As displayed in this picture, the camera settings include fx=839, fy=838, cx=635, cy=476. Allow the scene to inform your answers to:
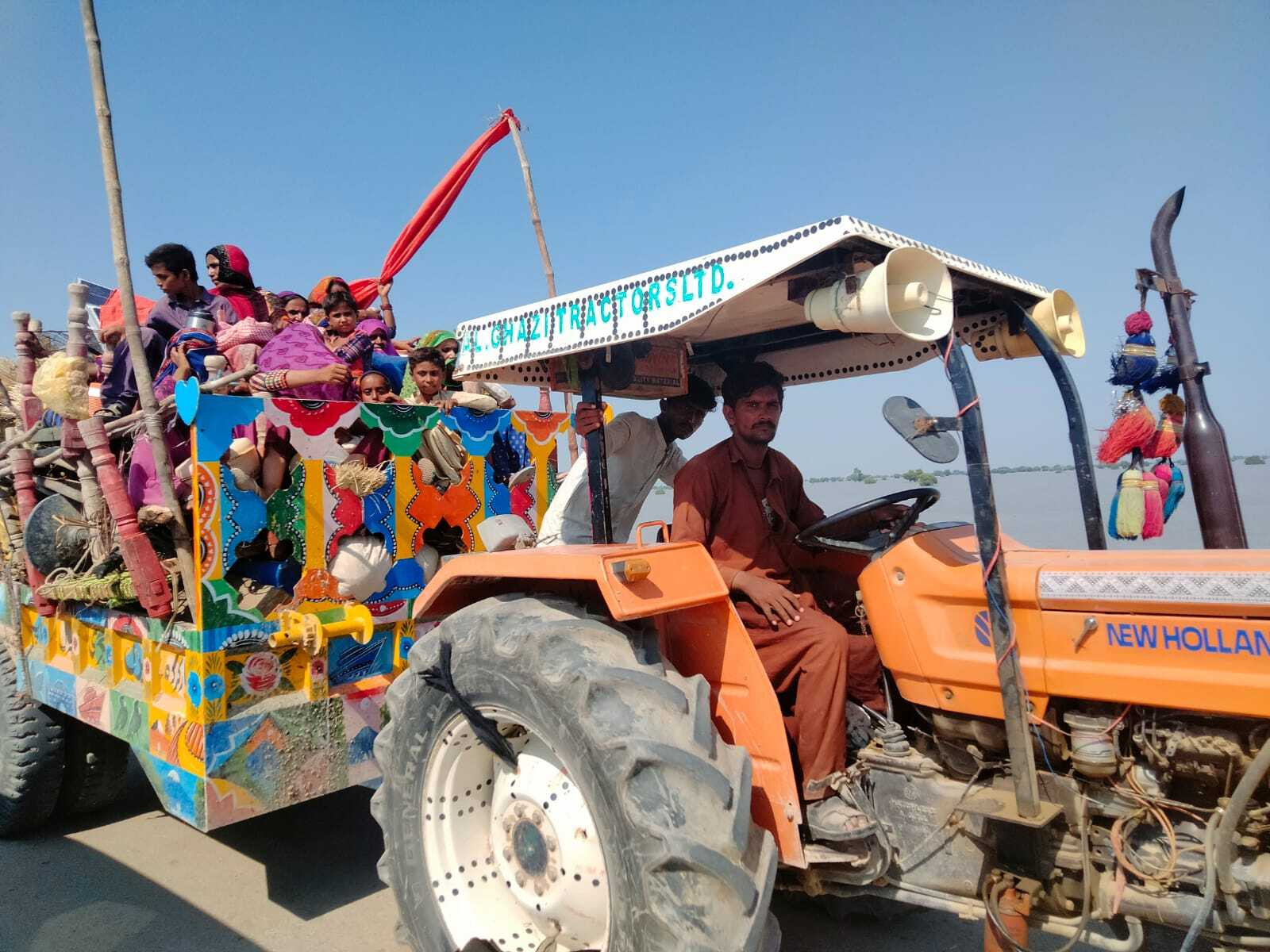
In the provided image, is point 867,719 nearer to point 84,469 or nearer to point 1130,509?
point 1130,509

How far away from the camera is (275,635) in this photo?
3.08 metres

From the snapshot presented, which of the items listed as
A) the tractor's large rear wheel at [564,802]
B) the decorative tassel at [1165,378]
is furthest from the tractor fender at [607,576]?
the decorative tassel at [1165,378]

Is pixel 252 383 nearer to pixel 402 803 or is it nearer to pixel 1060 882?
pixel 402 803

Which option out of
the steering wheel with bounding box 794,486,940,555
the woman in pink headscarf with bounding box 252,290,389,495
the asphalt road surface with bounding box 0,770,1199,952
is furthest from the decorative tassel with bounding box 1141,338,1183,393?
the woman in pink headscarf with bounding box 252,290,389,495

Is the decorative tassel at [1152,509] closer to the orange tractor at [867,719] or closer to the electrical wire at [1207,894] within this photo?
the orange tractor at [867,719]

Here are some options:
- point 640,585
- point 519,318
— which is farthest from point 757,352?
point 640,585

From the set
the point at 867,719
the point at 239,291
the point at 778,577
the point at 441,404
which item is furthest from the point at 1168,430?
the point at 239,291

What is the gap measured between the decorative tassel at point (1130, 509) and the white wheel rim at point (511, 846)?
2.93m

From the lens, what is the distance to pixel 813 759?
228 cm

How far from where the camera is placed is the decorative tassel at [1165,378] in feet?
11.7

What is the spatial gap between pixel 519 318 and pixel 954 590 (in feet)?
4.85

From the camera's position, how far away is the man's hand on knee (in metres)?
2.42

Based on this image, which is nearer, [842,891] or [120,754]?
[842,891]

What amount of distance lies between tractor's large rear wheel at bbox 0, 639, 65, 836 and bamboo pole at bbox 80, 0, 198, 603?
1.62 meters
